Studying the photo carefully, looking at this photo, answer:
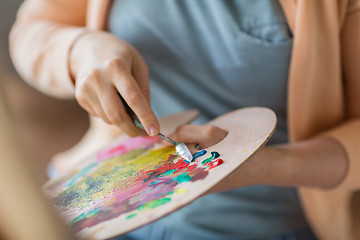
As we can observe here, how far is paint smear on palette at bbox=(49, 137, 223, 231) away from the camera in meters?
0.30

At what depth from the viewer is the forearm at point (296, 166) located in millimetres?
385

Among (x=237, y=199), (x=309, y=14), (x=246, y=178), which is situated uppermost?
(x=309, y=14)

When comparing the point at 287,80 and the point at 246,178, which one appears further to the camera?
the point at 287,80

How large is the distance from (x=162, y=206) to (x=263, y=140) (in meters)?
0.10

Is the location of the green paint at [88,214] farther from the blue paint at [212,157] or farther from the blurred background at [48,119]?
the blurred background at [48,119]

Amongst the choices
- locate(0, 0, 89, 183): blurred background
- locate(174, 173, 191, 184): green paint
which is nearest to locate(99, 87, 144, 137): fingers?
locate(174, 173, 191, 184): green paint

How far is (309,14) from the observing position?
45 cm

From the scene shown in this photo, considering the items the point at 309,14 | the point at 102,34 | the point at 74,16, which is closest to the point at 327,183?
the point at 309,14

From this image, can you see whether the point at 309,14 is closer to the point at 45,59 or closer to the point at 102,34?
the point at 102,34

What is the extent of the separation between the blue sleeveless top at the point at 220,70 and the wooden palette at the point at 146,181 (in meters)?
0.14

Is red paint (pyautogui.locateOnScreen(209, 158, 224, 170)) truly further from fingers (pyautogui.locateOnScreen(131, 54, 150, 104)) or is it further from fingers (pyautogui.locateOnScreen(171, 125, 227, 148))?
fingers (pyautogui.locateOnScreen(131, 54, 150, 104))

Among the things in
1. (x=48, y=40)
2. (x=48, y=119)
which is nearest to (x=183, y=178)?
(x=48, y=40)

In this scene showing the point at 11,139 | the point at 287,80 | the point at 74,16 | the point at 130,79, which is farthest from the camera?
the point at 74,16

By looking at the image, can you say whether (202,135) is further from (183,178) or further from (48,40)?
(48,40)
